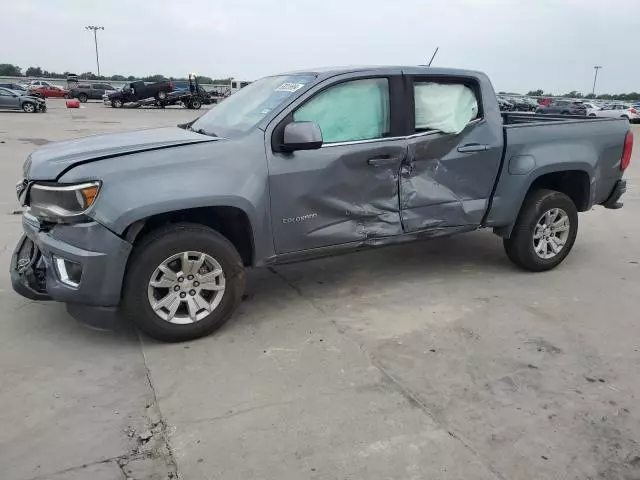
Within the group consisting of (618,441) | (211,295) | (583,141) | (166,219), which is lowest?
(618,441)

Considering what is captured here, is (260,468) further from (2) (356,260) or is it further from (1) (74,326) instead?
(2) (356,260)

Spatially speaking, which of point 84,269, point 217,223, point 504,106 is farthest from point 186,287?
point 504,106

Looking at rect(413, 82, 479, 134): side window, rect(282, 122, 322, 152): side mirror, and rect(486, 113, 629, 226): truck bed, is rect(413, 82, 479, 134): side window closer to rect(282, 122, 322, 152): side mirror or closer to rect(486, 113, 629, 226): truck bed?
rect(486, 113, 629, 226): truck bed

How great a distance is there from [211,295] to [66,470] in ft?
5.11

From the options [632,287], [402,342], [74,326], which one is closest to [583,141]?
[632,287]

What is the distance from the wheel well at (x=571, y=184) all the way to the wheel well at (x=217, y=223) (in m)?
2.87

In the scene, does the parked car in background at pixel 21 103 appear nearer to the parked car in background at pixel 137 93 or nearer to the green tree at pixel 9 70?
the parked car in background at pixel 137 93

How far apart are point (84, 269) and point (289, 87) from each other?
200cm

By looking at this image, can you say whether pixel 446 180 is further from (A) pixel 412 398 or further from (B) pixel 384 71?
(A) pixel 412 398

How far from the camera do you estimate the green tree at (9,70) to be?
104m

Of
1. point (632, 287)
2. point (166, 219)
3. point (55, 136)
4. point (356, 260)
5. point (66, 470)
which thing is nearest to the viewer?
point (66, 470)

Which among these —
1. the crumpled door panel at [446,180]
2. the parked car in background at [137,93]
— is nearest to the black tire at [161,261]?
the crumpled door panel at [446,180]

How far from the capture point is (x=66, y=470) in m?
2.59

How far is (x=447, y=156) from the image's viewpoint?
4688 millimetres
